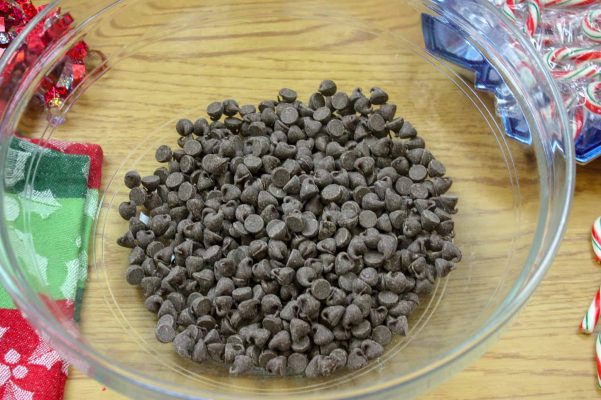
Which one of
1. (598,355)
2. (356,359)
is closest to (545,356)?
(598,355)

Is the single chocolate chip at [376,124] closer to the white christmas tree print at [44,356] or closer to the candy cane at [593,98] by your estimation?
the candy cane at [593,98]

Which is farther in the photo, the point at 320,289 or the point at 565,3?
the point at 565,3

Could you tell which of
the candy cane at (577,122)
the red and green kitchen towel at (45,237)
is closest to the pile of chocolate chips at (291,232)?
the red and green kitchen towel at (45,237)

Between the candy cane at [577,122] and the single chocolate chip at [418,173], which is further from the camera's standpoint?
the candy cane at [577,122]

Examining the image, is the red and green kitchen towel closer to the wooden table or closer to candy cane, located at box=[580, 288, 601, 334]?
the wooden table

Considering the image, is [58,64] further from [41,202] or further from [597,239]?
[597,239]
